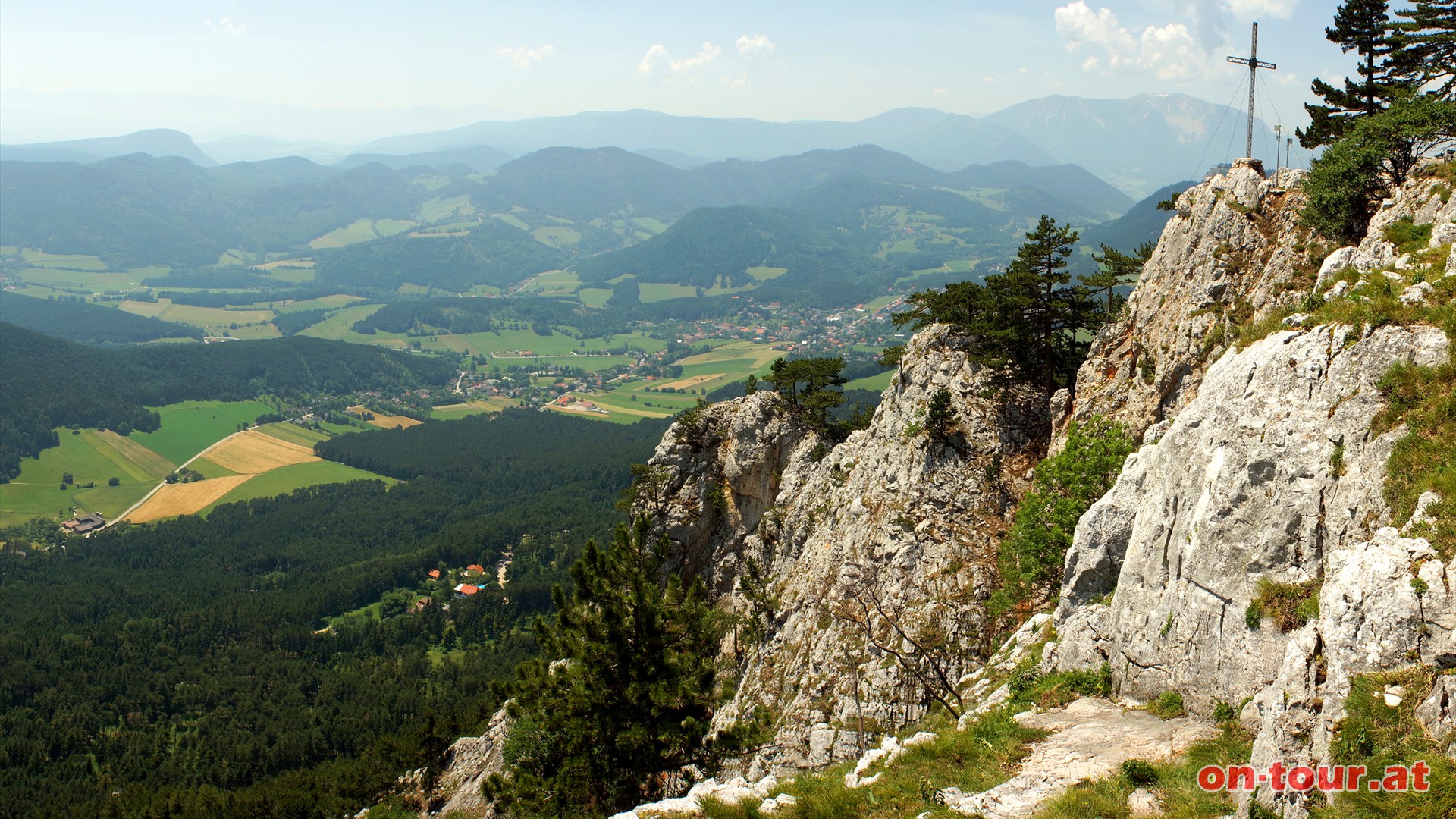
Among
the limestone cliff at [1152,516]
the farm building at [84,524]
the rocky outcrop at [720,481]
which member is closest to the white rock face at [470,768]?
the limestone cliff at [1152,516]

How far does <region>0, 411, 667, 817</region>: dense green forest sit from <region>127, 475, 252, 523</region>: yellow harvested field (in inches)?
317

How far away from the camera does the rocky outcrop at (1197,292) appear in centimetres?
2612

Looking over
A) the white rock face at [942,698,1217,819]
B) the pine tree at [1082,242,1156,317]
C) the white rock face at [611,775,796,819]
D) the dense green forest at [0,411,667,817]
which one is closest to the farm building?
the dense green forest at [0,411,667,817]

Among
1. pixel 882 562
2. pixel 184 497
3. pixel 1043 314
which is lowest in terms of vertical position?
pixel 184 497

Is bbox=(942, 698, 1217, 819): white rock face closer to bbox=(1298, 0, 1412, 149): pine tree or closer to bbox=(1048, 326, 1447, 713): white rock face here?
bbox=(1048, 326, 1447, 713): white rock face

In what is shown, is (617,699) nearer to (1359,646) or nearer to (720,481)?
(1359,646)

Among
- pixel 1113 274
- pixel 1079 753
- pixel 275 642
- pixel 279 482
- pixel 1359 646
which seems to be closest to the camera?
pixel 1359 646

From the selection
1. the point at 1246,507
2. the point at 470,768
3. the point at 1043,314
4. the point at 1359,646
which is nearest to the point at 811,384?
the point at 1043,314

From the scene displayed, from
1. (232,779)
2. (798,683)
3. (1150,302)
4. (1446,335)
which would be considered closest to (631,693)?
(798,683)

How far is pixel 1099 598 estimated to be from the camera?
21.0 meters

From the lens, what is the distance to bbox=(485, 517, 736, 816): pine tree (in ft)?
80.2

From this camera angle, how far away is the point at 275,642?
118m

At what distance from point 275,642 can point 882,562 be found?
116578 mm

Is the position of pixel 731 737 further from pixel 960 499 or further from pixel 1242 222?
pixel 1242 222
